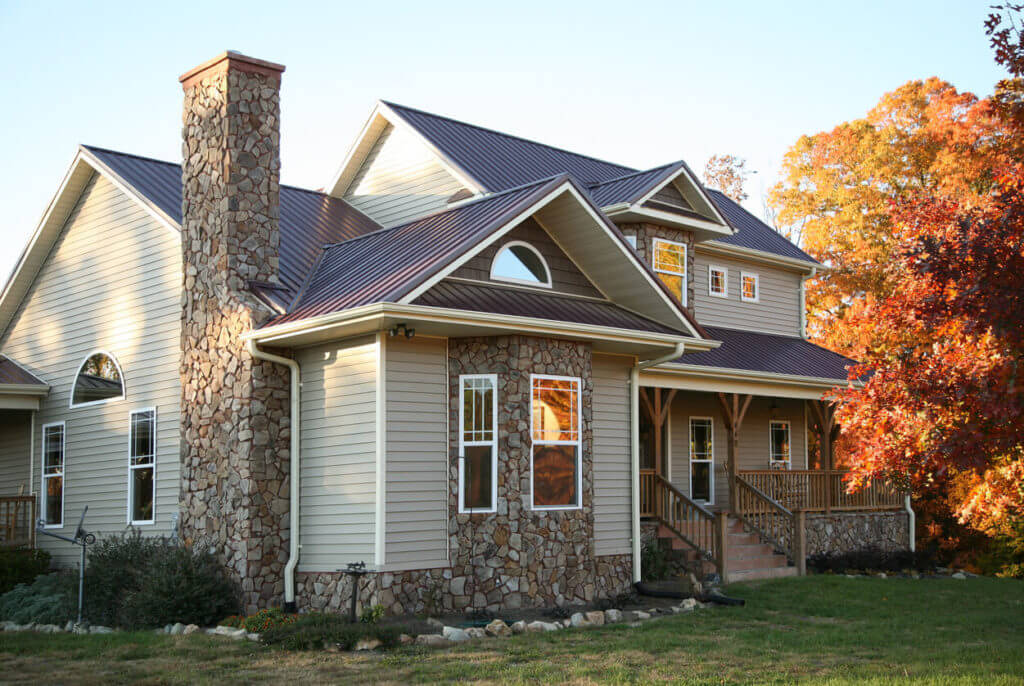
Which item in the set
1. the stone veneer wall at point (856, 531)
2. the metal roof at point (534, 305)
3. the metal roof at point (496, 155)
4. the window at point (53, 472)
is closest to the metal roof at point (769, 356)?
the stone veneer wall at point (856, 531)

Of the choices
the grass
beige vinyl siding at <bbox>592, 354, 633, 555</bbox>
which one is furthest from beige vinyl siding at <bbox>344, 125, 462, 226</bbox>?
the grass

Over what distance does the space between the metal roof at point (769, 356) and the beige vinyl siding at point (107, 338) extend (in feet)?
27.6

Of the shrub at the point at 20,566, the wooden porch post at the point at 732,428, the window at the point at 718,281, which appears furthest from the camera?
the window at the point at 718,281

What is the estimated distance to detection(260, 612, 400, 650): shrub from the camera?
36.2 feet

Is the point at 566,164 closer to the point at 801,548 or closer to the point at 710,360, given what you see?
the point at 710,360

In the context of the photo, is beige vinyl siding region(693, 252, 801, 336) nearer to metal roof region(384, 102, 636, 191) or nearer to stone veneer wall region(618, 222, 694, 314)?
stone veneer wall region(618, 222, 694, 314)

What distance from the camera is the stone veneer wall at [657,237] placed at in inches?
736

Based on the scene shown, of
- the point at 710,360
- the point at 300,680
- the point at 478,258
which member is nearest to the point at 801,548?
the point at 710,360

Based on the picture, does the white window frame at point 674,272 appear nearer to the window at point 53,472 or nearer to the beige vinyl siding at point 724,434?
the beige vinyl siding at point 724,434

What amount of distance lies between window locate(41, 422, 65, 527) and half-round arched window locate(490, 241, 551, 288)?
8.79 metres

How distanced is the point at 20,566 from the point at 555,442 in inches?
350

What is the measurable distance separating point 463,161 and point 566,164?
387 cm

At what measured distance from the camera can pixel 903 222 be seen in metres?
13.7

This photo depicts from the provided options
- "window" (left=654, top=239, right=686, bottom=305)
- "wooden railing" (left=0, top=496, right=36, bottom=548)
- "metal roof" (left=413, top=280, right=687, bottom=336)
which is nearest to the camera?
"metal roof" (left=413, top=280, right=687, bottom=336)
